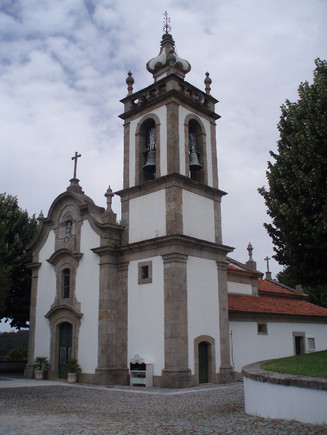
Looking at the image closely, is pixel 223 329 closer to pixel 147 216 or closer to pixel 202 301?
pixel 202 301

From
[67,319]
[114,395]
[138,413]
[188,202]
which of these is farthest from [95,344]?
[138,413]

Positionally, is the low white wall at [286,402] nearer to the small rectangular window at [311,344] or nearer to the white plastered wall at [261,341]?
the white plastered wall at [261,341]

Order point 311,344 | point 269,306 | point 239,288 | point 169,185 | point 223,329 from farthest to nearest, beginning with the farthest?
1. point 311,344
2. point 239,288
3. point 269,306
4. point 223,329
5. point 169,185

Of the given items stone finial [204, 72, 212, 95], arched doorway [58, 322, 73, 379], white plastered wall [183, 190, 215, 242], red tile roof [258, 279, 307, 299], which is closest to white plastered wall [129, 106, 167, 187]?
white plastered wall [183, 190, 215, 242]

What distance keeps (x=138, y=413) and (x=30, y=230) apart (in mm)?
18501

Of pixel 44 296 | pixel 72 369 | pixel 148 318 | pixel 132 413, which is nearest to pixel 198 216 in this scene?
pixel 148 318

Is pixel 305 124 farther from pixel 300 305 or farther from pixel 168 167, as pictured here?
pixel 300 305

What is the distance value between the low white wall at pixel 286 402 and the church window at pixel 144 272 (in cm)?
873

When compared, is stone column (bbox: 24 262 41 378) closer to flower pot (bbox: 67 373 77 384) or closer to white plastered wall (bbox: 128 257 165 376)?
flower pot (bbox: 67 373 77 384)

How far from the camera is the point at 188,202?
63.3 ft

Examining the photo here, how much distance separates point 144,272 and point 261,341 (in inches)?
278

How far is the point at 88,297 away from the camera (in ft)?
65.6

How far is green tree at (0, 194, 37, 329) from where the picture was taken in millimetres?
25969

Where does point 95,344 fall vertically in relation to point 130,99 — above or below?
below
